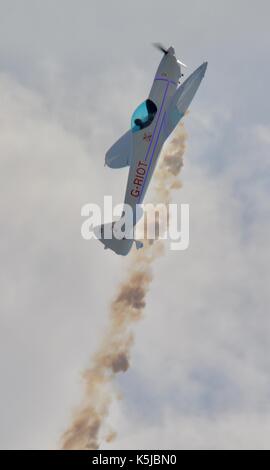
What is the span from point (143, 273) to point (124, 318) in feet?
14.7

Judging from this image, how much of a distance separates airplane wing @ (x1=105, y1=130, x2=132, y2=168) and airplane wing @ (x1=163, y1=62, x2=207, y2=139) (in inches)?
149

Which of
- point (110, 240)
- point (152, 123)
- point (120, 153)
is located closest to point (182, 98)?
point (152, 123)

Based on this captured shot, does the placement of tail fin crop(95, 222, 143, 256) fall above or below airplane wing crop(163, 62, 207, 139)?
below

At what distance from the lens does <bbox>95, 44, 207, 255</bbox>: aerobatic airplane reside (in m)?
69.4

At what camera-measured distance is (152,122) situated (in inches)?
2749

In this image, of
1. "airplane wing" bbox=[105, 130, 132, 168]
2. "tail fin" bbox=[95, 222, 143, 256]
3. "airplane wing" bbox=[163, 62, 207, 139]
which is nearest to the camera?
"tail fin" bbox=[95, 222, 143, 256]

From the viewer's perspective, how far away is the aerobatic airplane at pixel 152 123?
6938 centimetres

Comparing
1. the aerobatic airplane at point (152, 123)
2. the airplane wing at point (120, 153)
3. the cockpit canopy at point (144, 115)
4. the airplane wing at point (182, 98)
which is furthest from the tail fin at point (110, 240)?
the airplane wing at point (182, 98)

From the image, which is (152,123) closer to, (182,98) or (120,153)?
(182,98)

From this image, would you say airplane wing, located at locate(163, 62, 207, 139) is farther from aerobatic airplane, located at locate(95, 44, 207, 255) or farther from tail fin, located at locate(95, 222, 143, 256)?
tail fin, located at locate(95, 222, 143, 256)

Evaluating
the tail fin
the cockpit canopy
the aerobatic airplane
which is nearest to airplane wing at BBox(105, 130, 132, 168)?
the aerobatic airplane
